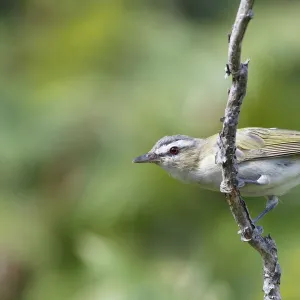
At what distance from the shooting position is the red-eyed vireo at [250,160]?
3.55 m

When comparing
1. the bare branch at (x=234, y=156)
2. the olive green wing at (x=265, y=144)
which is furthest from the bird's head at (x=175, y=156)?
the bare branch at (x=234, y=156)

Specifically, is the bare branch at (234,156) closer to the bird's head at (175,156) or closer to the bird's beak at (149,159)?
the bird's head at (175,156)

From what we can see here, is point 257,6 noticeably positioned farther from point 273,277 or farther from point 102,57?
point 273,277

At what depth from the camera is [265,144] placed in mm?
3781

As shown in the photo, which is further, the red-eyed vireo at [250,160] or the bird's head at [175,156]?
the bird's head at [175,156]

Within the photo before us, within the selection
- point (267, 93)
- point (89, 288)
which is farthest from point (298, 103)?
point (89, 288)

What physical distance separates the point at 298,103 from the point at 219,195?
0.89 metres

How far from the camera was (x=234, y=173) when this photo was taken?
9.05 feet

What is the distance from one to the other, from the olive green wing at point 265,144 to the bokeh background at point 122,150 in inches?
38.2

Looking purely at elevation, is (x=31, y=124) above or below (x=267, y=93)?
below

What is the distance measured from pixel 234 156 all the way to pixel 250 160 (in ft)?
3.32

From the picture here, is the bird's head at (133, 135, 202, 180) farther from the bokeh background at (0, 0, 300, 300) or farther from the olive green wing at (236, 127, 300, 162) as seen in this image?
the bokeh background at (0, 0, 300, 300)

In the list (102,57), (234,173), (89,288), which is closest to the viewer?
(234,173)

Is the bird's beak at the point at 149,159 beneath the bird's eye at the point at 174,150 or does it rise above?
beneath
